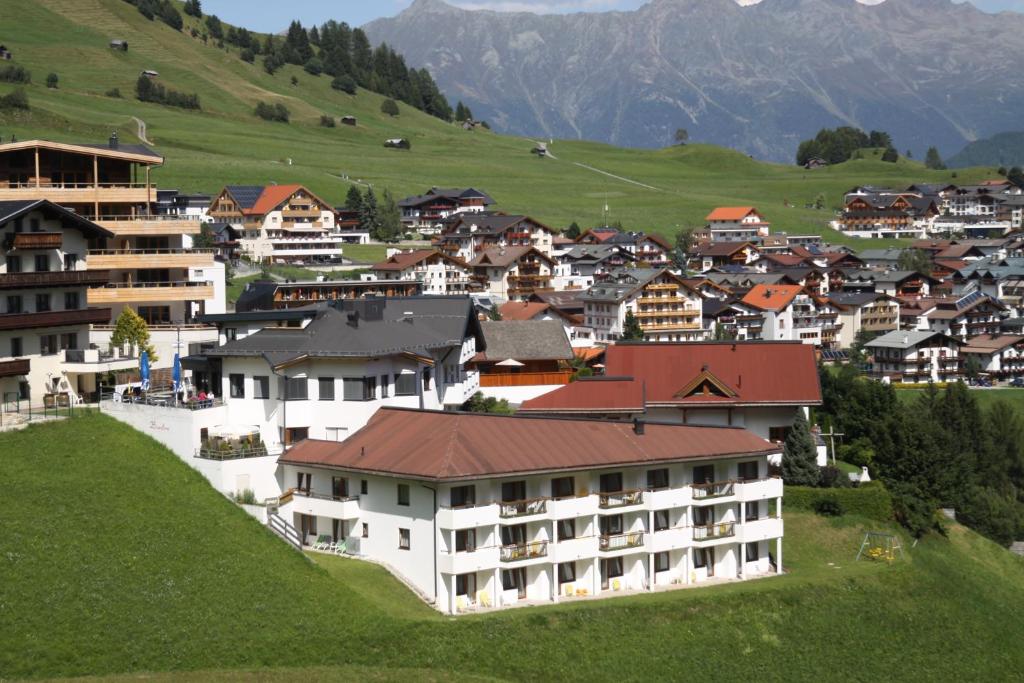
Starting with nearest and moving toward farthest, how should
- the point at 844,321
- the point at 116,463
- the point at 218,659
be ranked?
the point at 218,659, the point at 116,463, the point at 844,321

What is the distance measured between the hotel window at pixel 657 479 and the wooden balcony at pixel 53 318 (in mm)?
20358

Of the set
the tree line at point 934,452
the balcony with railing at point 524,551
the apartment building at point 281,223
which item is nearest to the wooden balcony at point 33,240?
the balcony with railing at point 524,551

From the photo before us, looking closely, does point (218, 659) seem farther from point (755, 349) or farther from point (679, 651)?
point (755, 349)

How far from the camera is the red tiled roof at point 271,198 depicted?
148m

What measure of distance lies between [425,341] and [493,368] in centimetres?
1616

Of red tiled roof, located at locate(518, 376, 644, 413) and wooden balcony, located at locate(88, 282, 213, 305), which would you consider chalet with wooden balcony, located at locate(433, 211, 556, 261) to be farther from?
red tiled roof, located at locate(518, 376, 644, 413)

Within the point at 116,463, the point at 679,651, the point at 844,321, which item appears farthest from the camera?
the point at 844,321

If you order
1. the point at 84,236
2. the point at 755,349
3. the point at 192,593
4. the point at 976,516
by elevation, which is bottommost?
the point at 976,516

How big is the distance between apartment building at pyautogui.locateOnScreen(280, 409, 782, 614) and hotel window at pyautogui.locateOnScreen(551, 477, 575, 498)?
0.06 meters

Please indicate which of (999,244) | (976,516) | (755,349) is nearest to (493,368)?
(755,349)

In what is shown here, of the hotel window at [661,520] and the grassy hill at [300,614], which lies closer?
the grassy hill at [300,614]

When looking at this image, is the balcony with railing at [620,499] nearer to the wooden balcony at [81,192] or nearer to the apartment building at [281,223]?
the wooden balcony at [81,192]

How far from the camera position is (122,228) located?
6022 centimetres

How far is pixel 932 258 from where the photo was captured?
186500mm
